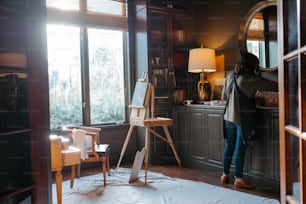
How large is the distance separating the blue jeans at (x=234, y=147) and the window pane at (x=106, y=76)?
193 cm

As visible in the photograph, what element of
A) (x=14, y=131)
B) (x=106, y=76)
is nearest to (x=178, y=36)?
(x=106, y=76)

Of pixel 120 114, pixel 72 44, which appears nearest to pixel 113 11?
pixel 72 44

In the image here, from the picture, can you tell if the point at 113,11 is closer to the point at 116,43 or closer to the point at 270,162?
the point at 116,43

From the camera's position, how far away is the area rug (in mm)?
3178

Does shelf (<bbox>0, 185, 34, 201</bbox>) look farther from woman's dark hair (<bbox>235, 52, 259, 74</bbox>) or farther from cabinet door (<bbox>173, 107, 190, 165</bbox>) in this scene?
cabinet door (<bbox>173, 107, 190, 165</bbox>)

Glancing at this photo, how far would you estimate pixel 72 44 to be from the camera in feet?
15.1

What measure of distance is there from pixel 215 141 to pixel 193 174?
1.77 feet

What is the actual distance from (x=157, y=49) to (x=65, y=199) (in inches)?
107

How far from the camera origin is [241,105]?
353 cm

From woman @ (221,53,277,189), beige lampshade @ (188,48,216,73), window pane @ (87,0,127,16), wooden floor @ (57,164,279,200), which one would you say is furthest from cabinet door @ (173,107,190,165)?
window pane @ (87,0,127,16)

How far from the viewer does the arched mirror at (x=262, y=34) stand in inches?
150

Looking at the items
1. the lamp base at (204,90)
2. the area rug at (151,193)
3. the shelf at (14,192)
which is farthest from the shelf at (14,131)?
the lamp base at (204,90)

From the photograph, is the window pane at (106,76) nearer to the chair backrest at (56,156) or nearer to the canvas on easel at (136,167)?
the canvas on easel at (136,167)

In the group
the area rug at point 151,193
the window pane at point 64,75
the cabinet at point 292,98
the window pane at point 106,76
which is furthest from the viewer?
the window pane at point 106,76
